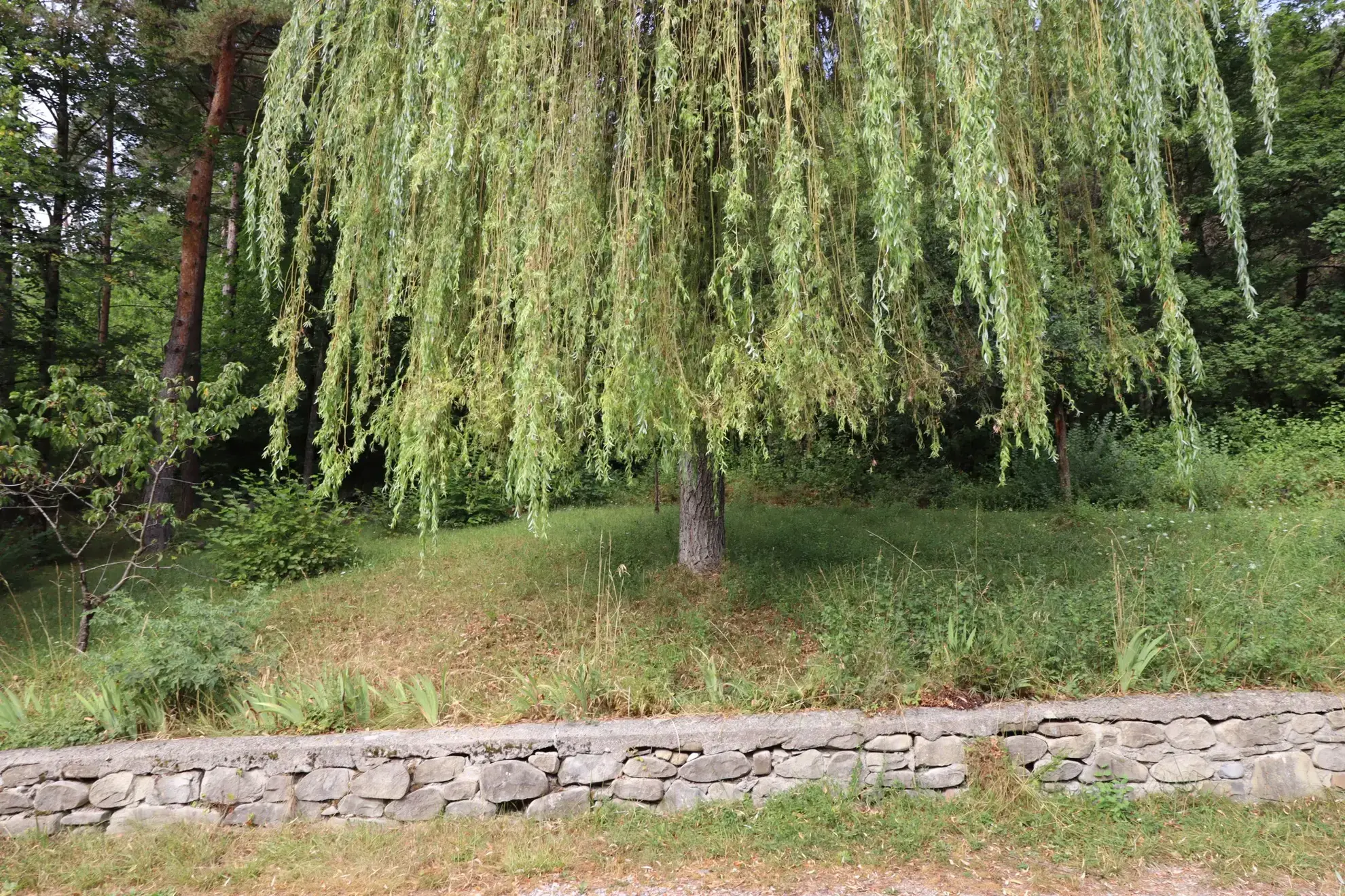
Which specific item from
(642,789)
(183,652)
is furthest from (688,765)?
(183,652)

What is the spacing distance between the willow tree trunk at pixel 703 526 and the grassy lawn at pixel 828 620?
7.2 inches

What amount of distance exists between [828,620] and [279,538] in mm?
6187

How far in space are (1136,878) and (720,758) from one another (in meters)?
1.82

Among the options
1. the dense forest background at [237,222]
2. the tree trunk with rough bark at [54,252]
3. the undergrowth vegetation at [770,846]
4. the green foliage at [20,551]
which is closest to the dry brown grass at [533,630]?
the undergrowth vegetation at [770,846]

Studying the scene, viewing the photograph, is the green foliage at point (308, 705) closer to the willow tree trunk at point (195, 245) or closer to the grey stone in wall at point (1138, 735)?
the grey stone in wall at point (1138, 735)

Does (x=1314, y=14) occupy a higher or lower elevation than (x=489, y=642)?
higher

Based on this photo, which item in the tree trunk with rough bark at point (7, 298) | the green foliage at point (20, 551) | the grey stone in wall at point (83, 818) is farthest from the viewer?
the green foliage at point (20, 551)

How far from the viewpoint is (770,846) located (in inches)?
120

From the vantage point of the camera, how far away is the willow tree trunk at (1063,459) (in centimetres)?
822

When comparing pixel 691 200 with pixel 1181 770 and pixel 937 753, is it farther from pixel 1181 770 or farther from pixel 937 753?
pixel 1181 770

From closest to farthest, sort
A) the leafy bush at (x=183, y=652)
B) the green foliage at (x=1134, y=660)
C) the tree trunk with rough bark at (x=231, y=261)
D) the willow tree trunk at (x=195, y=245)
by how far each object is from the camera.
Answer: the green foliage at (x=1134, y=660)
the leafy bush at (x=183, y=652)
the willow tree trunk at (x=195, y=245)
the tree trunk with rough bark at (x=231, y=261)

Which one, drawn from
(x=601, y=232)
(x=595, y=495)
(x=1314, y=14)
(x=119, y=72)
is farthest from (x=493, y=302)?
(x=1314, y=14)

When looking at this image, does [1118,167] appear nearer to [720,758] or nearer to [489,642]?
[720,758]

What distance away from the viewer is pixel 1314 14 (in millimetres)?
11805
